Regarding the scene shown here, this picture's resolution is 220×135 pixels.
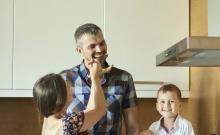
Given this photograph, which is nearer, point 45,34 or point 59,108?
point 59,108

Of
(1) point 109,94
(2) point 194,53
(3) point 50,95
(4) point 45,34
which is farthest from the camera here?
(4) point 45,34

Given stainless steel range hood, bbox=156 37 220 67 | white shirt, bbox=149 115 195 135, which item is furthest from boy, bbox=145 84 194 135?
stainless steel range hood, bbox=156 37 220 67

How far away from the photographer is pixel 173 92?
6.04 feet

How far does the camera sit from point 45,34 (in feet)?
6.40

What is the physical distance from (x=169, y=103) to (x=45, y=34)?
2.09 feet

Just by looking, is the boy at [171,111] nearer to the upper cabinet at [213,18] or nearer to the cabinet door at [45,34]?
the upper cabinet at [213,18]

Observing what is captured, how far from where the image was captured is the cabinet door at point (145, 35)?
203cm

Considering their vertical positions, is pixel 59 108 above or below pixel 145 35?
below

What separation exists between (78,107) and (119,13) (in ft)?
2.26

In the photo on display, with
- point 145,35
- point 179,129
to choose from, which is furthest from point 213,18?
Result: point 179,129

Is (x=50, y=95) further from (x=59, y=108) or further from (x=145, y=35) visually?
(x=145, y=35)

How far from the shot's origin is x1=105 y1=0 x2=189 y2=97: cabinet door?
203 centimetres

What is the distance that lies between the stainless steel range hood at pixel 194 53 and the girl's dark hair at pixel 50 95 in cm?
38

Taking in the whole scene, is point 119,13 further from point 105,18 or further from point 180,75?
point 180,75
